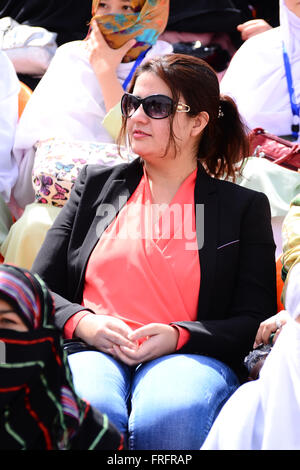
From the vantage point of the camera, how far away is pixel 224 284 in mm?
2600

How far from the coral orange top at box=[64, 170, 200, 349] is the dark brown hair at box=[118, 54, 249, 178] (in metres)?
0.35

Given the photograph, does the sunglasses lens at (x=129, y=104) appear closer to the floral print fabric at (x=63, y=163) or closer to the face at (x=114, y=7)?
the floral print fabric at (x=63, y=163)

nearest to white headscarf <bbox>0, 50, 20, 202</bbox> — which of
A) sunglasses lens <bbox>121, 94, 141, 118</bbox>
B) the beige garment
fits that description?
the beige garment

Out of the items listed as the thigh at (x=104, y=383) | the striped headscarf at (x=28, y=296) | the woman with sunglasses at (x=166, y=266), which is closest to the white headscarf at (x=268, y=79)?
the woman with sunglasses at (x=166, y=266)

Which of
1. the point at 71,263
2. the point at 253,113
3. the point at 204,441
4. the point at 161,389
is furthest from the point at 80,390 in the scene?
the point at 253,113

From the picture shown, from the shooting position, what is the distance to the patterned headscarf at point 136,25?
4062 mm

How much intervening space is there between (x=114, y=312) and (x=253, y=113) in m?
1.79

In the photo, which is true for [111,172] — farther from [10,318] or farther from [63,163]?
[10,318]

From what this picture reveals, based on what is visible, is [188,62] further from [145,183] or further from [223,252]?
[223,252]

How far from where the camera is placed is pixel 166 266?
2.56m

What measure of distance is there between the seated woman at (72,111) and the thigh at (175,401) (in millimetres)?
1086

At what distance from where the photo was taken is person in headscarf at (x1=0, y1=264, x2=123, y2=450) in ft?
5.60

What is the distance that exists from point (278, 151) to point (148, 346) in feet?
4.70

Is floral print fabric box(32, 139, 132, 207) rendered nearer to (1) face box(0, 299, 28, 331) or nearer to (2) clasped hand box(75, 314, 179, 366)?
(2) clasped hand box(75, 314, 179, 366)
